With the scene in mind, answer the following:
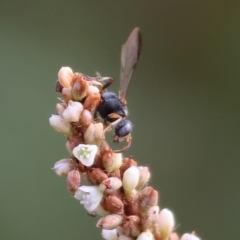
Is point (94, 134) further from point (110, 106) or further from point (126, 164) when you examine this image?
point (110, 106)

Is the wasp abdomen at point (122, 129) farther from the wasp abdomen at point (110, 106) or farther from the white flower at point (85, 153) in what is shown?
the white flower at point (85, 153)

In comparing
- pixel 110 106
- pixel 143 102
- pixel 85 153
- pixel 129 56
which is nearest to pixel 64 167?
pixel 85 153

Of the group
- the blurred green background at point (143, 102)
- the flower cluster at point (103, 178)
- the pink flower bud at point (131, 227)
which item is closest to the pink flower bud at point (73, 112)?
the flower cluster at point (103, 178)

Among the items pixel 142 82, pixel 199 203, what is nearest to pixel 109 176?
pixel 199 203

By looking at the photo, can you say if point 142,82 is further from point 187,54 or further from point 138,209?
point 138,209

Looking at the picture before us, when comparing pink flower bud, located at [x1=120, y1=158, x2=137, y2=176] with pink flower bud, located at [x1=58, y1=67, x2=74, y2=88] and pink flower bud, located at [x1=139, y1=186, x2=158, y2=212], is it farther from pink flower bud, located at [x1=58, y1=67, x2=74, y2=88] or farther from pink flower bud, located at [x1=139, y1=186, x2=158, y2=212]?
pink flower bud, located at [x1=58, y1=67, x2=74, y2=88]
